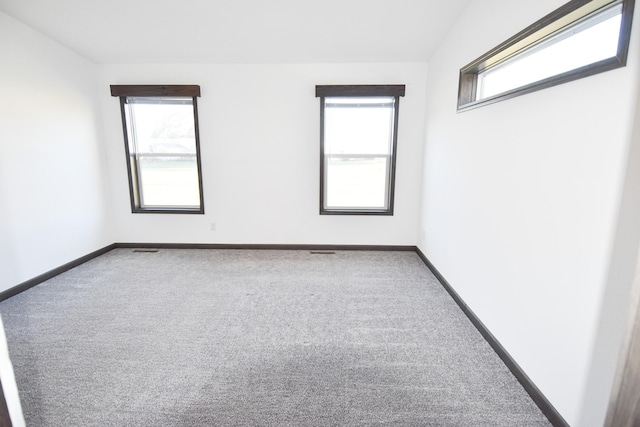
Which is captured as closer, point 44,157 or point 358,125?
point 44,157

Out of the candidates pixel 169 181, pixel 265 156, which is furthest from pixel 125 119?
pixel 265 156

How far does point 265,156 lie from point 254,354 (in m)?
2.46

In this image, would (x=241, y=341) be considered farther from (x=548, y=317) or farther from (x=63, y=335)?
(x=548, y=317)

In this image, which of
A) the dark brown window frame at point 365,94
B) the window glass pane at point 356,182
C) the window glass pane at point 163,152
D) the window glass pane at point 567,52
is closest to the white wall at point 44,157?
the window glass pane at point 163,152

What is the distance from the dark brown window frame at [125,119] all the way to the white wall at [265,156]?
7cm

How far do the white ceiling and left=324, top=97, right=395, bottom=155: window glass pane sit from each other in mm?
482

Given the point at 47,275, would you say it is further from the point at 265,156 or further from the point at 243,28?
the point at 243,28

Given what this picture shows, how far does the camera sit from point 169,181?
12.7 ft

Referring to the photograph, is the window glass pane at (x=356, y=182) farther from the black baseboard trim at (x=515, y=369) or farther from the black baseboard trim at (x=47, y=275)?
the black baseboard trim at (x=47, y=275)

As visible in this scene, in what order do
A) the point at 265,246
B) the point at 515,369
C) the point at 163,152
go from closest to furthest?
the point at 515,369 < the point at 163,152 < the point at 265,246

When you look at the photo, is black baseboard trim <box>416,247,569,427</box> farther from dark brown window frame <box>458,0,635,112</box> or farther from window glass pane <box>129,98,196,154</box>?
window glass pane <box>129,98,196,154</box>

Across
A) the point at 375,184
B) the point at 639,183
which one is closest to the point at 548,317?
the point at 639,183

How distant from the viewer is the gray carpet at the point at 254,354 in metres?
1.47

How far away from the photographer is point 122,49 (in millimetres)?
3203
